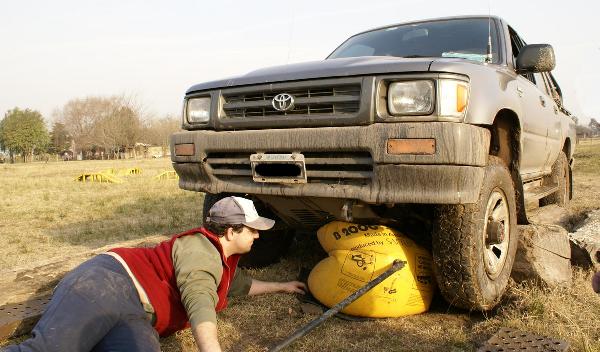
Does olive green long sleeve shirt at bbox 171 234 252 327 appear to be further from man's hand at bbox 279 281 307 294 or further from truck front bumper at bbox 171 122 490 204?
man's hand at bbox 279 281 307 294

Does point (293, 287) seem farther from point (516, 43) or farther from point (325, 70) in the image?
point (516, 43)

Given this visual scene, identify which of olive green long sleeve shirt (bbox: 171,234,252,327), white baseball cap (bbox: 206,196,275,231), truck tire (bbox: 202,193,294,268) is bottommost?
truck tire (bbox: 202,193,294,268)

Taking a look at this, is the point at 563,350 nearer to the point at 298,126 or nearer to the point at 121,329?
the point at 298,126

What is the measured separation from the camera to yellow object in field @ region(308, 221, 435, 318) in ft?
10.3

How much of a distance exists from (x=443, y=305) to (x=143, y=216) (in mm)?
5713

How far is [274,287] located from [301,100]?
4.60 ft

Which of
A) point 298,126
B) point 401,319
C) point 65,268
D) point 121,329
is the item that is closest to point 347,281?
point 401,319

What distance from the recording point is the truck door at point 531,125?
380cm

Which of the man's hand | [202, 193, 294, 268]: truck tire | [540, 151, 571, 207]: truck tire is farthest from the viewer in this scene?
[540, 151, 571, 207]: truck tire

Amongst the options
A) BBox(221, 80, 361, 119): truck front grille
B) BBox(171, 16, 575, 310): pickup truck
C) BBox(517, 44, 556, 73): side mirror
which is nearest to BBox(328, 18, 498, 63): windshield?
BBox(171, 16, 575, 310): pickup truck

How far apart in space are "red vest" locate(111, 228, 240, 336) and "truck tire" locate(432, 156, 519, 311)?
4.03ft

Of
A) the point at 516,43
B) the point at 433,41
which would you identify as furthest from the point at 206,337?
the point at 516,43

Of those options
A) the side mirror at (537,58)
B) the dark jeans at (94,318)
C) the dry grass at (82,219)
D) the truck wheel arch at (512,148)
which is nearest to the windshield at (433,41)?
the side mirror at (537,58)

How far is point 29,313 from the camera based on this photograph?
10.1 feet
